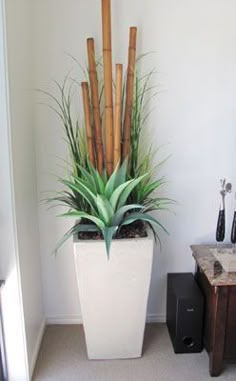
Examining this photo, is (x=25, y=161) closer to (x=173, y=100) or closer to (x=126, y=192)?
(x=126, y=192)

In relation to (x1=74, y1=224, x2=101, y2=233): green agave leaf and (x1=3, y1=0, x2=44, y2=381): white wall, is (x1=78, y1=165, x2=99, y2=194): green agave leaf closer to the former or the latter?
(x1=74, y1=224, x2=101, y2=233): green agave leaf

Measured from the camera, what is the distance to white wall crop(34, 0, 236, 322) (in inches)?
80.6

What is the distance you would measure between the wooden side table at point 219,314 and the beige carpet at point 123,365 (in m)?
0.11

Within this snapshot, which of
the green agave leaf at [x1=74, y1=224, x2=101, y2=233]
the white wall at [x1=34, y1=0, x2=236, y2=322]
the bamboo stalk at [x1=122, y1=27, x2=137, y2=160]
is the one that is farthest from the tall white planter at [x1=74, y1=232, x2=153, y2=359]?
the bamboo stalk at [x1=122, y1=27, x2=137, y2=160]

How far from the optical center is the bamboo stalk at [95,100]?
199 centimetres

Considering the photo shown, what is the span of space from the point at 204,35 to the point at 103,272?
60.0 inches

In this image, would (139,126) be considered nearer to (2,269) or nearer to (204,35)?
(204,35)

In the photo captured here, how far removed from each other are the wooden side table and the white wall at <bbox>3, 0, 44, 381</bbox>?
1023mm

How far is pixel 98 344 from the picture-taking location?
2.05m

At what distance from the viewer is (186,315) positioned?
6.72 feet

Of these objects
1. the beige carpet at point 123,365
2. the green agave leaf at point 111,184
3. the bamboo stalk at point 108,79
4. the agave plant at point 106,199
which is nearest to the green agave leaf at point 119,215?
the agave plant at point 106,199

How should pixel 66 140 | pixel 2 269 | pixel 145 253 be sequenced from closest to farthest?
pixel 2 269 → pixel 145 253 → pixel 66 140

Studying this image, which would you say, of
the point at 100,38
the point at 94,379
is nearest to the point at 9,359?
the point at 94,379

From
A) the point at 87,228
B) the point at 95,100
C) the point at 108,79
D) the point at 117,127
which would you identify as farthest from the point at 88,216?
the point at 108,79
